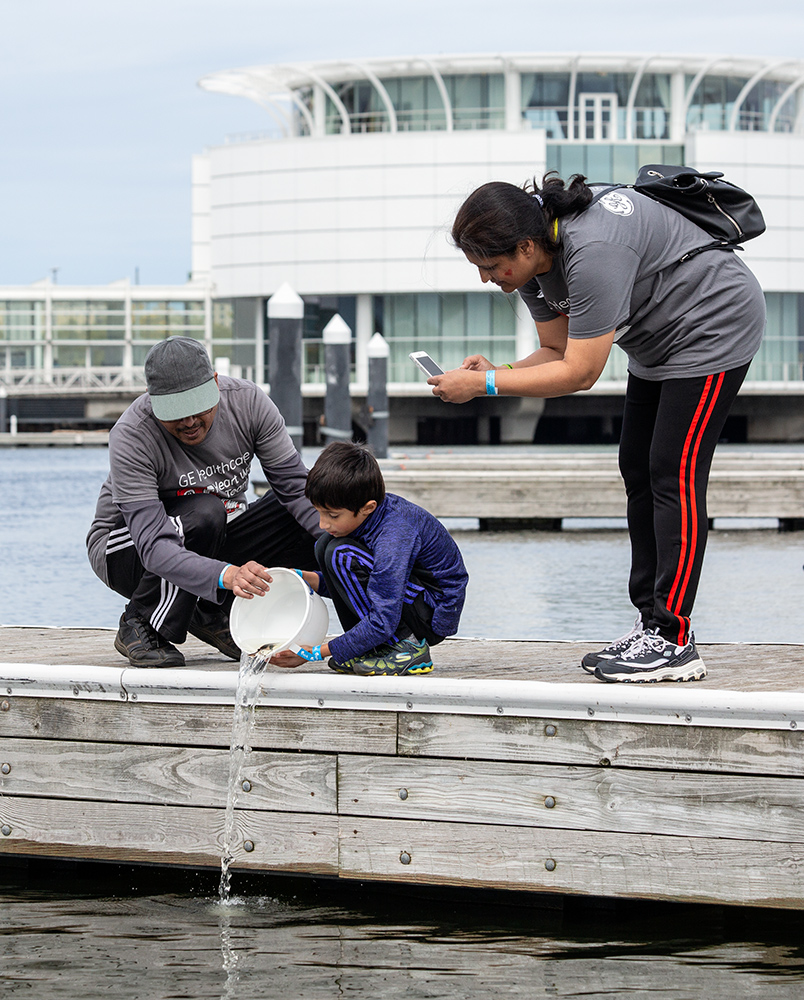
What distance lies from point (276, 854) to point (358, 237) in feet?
150

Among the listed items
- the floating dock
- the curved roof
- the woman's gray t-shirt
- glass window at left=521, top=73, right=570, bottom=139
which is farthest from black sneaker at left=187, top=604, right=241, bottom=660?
glass window at left=521, top=73, right=570, bottom=139

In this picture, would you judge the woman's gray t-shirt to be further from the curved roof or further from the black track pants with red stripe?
the curved roof

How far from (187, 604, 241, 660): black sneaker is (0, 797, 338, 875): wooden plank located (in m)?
0.58

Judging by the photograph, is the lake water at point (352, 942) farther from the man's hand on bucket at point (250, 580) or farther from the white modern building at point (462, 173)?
the white modern building at point (462, 173)

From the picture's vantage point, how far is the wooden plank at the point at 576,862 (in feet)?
10.8

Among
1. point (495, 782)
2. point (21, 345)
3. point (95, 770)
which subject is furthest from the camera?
point (21, 345)

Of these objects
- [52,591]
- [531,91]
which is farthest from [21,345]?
[52,591]

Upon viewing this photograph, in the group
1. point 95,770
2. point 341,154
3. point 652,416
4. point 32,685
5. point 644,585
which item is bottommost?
point 95,770

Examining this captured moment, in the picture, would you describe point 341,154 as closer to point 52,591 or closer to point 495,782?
point 52,591

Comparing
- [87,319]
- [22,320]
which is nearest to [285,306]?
[87,319]

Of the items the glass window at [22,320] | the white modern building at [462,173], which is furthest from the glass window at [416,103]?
the glass window at [22,320]

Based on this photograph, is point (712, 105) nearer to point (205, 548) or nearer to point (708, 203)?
point (708, 203)

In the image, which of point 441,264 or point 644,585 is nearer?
point 644,585

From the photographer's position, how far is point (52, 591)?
10.1 m
